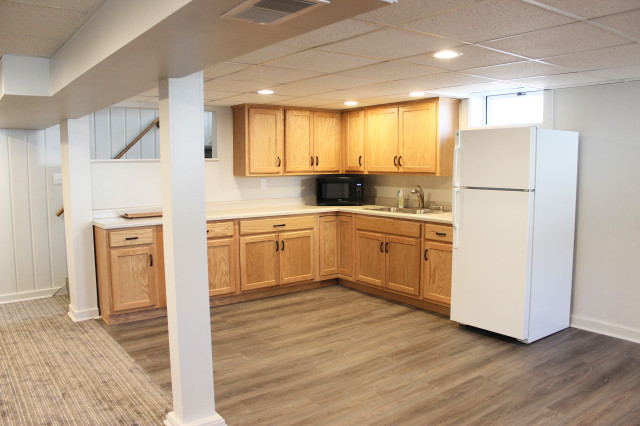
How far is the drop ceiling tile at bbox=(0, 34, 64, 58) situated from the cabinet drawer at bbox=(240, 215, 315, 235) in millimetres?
2547

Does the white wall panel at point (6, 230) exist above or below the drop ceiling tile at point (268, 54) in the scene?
below

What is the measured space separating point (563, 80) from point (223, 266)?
11.0ft

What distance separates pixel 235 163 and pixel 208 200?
506 mm

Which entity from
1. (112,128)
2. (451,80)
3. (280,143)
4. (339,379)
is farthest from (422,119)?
(112,128)

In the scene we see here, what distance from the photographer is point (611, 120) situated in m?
4.04

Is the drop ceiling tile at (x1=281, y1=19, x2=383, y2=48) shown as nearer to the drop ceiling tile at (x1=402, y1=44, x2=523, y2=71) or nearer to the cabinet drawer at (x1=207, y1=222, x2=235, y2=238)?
the drop ceiling tile at (x1=402, y1=44, x2=523, y2=71)

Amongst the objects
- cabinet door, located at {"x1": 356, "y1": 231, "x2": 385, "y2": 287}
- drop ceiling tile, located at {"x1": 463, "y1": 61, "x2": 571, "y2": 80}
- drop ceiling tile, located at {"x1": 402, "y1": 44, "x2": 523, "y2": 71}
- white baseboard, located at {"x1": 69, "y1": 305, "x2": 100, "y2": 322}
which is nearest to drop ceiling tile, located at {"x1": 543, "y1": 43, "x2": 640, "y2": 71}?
drop ceiling tile, located at {"x1": 463, "y1": 61, "x2": 571, "y2": 80}

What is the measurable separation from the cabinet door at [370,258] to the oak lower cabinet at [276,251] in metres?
0.50

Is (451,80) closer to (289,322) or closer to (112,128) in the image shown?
(289,322)

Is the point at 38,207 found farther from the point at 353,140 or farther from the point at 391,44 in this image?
the point at 391,44

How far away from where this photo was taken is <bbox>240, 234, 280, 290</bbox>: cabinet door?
5.04 metres

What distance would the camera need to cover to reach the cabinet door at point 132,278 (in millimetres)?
4348

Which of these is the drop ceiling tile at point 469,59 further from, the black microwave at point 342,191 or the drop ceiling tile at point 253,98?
the black microwave at point 342,191

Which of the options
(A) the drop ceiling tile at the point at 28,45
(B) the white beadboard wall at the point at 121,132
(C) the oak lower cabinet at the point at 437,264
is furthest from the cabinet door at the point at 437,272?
(A) the drop ceiling tile at the point at 28,45
